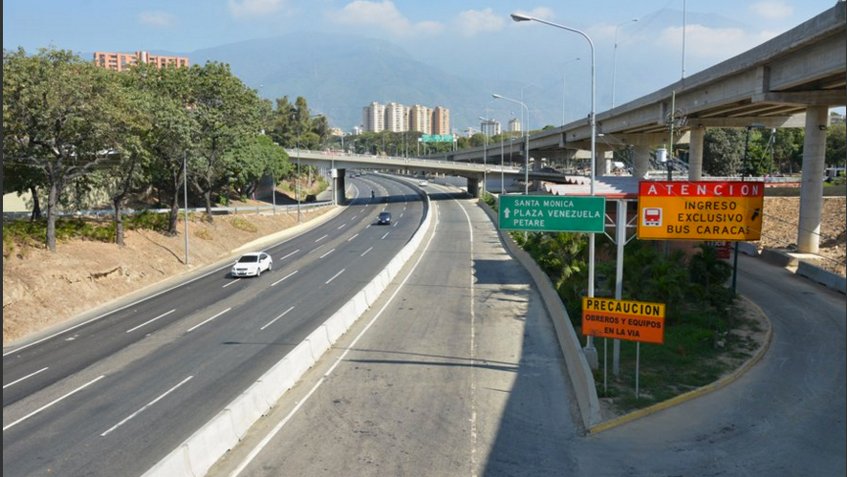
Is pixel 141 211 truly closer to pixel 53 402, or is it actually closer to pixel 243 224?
pixel 243 224

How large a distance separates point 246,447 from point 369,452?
281cm

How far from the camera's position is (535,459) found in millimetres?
14422

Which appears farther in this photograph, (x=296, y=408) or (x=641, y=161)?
(x=641, y=161)

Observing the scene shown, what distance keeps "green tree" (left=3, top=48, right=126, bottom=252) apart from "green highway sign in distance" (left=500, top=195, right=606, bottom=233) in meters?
24.3

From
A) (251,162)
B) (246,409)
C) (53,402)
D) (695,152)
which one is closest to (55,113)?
(53,402)

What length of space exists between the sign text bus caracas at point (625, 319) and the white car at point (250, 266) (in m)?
27.2

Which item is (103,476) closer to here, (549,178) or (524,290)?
(524,290)

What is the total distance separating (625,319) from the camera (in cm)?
1859

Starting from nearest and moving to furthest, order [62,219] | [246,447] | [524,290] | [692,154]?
[246,447], [524,290], [62,219], [692,154]

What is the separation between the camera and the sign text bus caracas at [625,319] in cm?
1809

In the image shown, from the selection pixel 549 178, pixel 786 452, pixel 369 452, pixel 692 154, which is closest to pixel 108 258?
pixel 369 452

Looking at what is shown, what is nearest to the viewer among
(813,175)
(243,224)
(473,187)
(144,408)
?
(144,408)

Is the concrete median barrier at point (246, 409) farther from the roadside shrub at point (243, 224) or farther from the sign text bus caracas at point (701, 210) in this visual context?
the roadside shrub at point (243, 224)

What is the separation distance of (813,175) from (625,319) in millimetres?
25827
